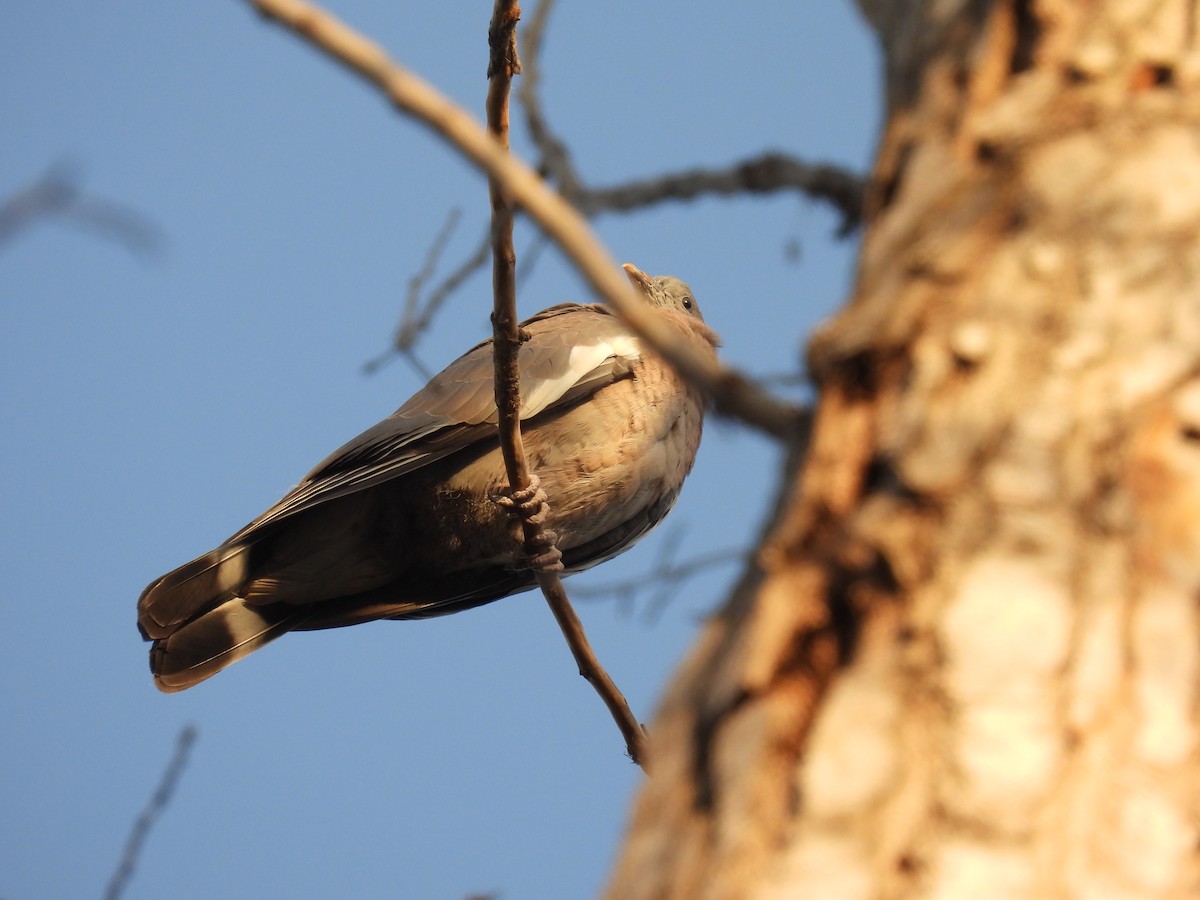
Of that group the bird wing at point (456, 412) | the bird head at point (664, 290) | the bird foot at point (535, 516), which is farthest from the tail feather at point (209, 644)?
the bird head at point (664, 290)

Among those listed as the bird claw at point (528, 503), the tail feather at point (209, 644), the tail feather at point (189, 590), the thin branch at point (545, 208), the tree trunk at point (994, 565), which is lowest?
the bird claw at point (528, 503)

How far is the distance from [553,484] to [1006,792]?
3796 mm

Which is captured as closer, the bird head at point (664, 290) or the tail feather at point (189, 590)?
the tail feather at point (189, 590)

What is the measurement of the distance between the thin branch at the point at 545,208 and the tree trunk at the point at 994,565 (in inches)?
3.1

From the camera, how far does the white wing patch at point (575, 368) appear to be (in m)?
4.85

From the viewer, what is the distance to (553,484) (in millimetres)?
4828

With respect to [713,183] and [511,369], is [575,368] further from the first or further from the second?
[713,183]

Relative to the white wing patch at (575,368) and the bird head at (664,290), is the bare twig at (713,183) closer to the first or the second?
the white wing patch at (575,368)

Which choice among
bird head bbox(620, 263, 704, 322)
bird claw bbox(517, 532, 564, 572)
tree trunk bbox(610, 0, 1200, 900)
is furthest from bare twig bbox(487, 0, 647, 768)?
bird head bbox(620, 263, 704, 322)

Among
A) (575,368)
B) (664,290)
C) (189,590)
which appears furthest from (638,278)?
(189,590)

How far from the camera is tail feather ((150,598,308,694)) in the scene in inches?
188

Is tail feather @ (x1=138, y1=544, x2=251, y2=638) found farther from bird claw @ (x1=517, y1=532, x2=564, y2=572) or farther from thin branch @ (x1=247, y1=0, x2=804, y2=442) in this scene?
thin branch @ (x1=247, y1=0, x2=804, y2=442)

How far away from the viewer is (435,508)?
16.1 ft

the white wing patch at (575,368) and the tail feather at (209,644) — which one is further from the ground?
the tail feather at (209,644)
